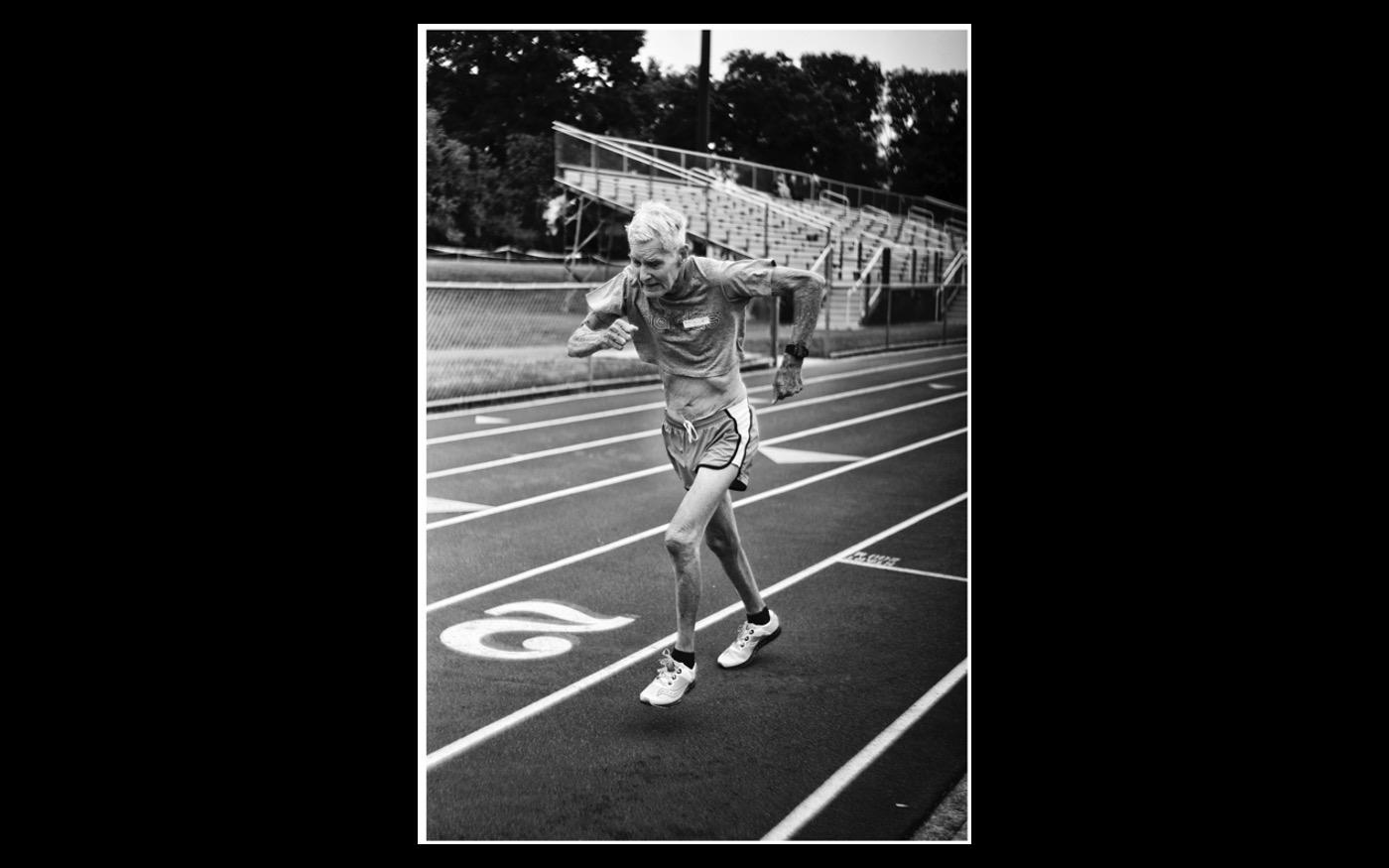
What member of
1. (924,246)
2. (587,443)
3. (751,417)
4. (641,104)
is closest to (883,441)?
(924,246)

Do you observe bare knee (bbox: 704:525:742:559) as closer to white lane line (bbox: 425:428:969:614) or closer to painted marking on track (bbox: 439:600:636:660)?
painted marking on track (bbox: 439:600:636:660)

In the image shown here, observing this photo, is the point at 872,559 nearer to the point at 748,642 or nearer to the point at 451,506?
the point at 748,642

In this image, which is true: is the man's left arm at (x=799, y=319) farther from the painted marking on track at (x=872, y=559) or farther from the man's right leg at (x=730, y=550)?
the painted marking on track at (x=872, y=559)

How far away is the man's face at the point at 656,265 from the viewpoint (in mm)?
4066

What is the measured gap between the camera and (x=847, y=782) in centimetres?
385

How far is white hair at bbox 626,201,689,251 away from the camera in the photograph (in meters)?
4.06

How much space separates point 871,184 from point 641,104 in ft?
3.27

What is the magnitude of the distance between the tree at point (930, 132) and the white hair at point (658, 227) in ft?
3.65

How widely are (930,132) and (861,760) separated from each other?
2.37 metres

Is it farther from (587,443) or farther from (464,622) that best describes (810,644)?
(587,443)

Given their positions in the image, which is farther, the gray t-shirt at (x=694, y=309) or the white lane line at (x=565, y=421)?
the white lane line at (x=565, y=421)

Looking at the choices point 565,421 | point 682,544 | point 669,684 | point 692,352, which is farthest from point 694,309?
point 565,421

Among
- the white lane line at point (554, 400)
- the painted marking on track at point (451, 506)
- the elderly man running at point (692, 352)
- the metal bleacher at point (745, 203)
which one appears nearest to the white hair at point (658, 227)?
the elderly man running at point (692, 352)

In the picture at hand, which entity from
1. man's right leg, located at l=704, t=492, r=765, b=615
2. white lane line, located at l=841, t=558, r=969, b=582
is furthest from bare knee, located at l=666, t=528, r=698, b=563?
white lane line, located at l=841, t=558, r=969, b=582
